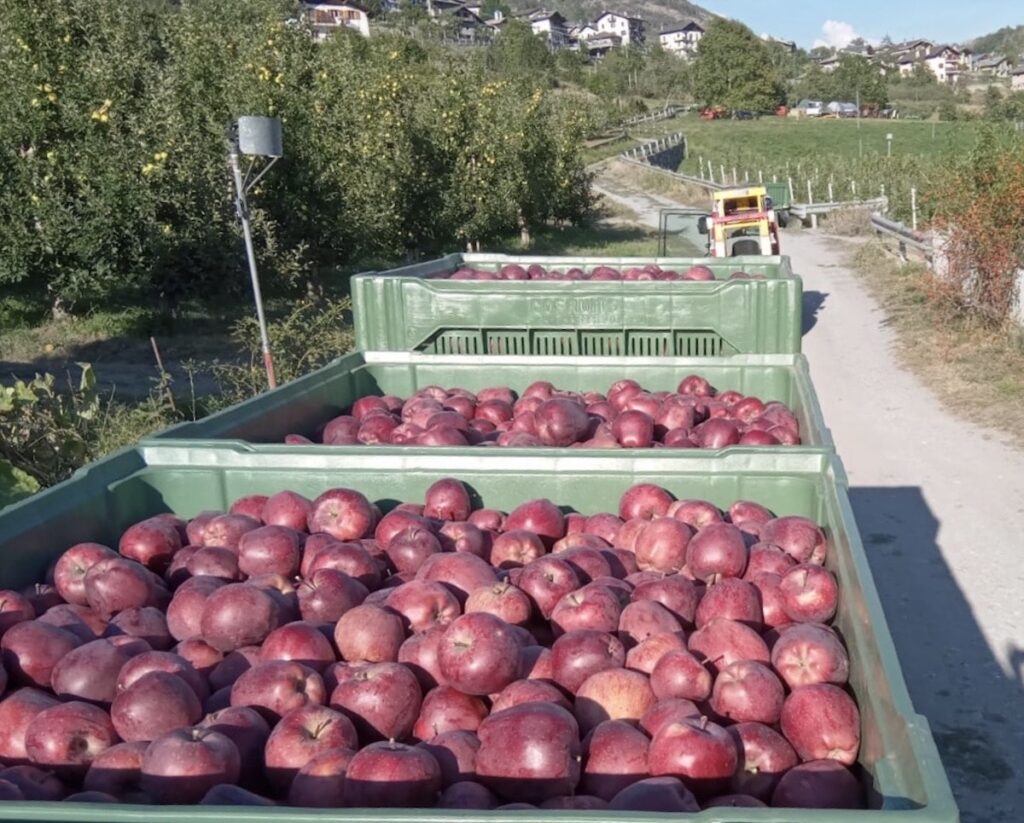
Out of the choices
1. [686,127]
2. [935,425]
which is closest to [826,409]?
[935,425]

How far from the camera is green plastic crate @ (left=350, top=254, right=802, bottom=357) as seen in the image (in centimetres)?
562

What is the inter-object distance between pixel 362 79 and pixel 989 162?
484 inches

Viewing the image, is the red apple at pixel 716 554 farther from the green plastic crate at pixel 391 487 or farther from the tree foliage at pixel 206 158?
the tree foliage at pixel 206 158

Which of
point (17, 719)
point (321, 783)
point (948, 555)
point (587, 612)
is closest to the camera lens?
point (321, 783)

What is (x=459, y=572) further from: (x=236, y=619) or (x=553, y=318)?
(x=553, y=318)

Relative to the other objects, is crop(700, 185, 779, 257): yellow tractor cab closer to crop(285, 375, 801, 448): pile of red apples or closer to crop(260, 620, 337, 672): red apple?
crop(285, 375, 801, 448): pile of red apples

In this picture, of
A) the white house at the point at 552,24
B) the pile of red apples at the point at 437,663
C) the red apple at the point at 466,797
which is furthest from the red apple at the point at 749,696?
the white house at the point at 552,24

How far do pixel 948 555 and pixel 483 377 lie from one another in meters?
3.26

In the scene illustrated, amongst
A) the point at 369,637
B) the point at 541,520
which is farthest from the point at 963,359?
the point at 369,637

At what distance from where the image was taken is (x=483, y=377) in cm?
522

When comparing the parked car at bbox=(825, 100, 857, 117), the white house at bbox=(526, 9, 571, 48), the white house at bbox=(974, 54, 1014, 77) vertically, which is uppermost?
the white house at bbox=(526, 9, 571, 48)

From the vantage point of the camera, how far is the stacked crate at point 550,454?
199 cm

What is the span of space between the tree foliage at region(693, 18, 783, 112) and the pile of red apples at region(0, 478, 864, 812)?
96.6m

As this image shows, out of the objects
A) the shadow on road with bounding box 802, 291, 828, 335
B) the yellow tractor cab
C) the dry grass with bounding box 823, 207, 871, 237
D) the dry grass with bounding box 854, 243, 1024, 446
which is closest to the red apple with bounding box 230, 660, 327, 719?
the dry grass with bounding box 854, 243, 1024, 446
